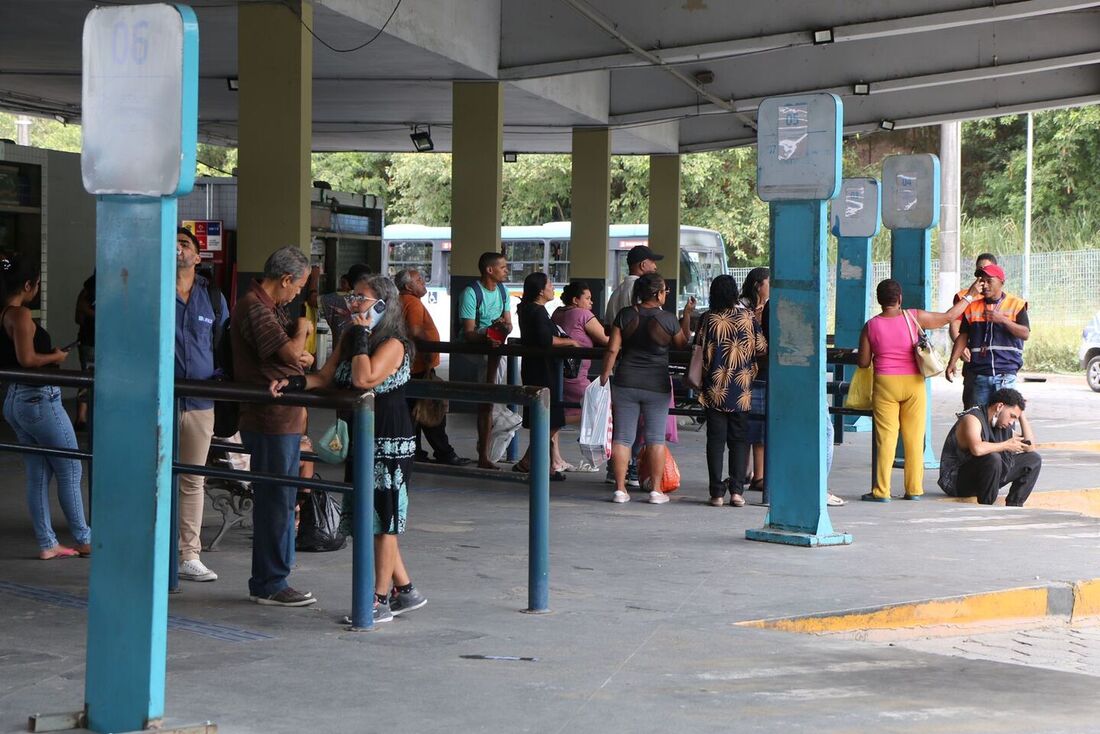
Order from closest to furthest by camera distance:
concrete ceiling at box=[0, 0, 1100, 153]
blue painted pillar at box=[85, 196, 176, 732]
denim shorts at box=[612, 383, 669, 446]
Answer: blue painted pillar at box=[85, 196, 176, 732]
denim shorts at box=[612, 383, 669, 446]
concrete ceiling at box=[0, 0, 1100, 153]

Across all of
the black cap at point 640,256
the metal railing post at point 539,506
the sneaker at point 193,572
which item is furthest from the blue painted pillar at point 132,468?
the black cap at point 640,256

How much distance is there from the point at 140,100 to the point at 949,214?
2952cm

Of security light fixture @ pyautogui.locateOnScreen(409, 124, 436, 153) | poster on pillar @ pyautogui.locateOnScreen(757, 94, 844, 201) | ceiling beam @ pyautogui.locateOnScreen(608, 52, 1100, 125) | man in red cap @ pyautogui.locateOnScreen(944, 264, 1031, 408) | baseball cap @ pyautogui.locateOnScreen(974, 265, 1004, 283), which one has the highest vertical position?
ceiling beam @ pyautogui.locateOnScreen(608, 52, 1100, 125)

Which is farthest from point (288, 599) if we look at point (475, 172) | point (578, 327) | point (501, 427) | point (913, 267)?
point (475, 172)

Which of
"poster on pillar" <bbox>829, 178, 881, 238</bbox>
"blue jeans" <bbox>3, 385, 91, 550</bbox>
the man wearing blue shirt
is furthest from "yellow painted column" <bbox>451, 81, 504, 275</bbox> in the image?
the man wearing blue shirt

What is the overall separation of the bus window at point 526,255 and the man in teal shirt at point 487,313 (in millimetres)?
20012

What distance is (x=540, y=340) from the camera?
1127 cm

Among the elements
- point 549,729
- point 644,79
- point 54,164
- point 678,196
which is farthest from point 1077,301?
point 549,729

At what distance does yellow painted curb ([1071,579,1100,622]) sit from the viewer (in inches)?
310

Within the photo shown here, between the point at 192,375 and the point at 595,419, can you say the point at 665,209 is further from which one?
the point at 192,375

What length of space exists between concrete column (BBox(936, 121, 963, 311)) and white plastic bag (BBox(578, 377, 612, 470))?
72.9ft

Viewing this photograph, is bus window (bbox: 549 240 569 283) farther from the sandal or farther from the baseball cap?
the sandal

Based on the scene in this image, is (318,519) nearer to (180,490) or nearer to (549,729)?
(180,490)

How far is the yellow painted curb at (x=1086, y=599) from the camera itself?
7875 millimetres
